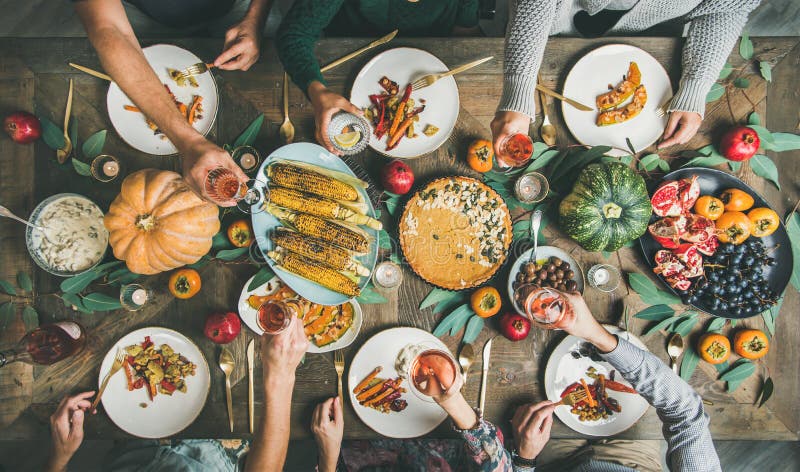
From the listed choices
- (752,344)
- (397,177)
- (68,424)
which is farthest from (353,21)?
(752,344)

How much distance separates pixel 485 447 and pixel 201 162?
173 cm

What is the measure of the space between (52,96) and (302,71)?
51.3 inches

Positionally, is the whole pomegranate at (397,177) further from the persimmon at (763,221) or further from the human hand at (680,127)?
the persimmon at (763,221)

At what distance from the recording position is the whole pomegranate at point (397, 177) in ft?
6.30

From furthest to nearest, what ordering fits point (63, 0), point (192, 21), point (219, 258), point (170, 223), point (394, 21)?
point (63, 0) < point (192, 21) < point (394, 21) < point (219, 258) < point (170, 223)

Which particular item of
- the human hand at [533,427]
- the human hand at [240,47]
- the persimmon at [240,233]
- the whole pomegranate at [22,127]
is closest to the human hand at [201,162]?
the persimmon at [240,233]

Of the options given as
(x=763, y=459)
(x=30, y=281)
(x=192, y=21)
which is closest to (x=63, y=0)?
(x=192, y=21)

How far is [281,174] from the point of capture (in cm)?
188

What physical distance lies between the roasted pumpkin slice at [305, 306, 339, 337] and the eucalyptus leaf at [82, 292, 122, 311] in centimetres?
92

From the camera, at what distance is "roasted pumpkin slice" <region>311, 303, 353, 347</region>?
6.64 feet

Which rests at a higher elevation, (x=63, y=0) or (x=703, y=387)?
(x=63, y=0)

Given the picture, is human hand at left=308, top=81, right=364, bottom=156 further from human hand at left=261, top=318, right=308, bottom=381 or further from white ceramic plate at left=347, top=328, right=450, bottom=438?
white ceramic plate at left=347, top=328, right=450, bottom=438

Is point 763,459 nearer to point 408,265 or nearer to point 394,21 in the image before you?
point 408,265

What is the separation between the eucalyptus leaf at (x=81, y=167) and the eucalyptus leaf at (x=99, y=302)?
58cm
